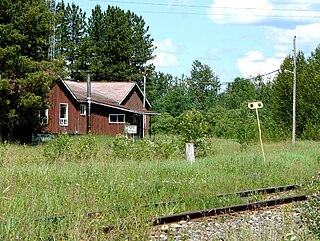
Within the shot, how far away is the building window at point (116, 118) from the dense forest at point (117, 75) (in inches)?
238

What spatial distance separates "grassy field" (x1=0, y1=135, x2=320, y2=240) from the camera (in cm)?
715

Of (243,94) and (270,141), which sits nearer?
(270,141)

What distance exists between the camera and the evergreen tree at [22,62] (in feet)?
101

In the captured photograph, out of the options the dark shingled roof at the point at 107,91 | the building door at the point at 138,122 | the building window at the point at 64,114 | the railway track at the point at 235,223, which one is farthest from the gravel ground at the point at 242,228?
the building door at the point at 138,122

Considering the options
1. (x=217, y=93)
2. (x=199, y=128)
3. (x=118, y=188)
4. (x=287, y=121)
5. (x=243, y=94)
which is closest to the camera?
(x=118, y=188)

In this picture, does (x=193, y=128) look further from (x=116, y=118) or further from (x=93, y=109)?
(x=116, y=118)

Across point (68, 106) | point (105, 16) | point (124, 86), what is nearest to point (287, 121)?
point (124, 86)

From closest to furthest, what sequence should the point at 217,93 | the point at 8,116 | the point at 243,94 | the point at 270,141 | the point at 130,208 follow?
the point at 130,208 → the point at 8,116 → the point at 270,141 → the point at 243,94 → the point at 217,93

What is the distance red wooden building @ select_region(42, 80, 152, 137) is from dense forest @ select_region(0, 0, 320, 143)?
258 cm

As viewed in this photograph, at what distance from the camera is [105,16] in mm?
75938

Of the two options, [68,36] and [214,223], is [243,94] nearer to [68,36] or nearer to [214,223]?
[68,36]

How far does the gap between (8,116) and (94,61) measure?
4163 cm

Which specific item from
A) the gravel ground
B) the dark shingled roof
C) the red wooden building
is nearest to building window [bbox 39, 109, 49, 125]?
the red wooden building

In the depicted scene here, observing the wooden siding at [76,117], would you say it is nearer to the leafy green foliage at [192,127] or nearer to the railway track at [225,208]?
the leafy green foliage at [192,127]
